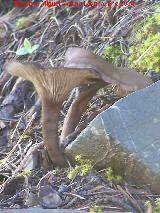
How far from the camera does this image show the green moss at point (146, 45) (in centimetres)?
247

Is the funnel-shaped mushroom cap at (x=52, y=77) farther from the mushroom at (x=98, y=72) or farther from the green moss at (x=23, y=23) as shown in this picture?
the green moss at (x=23, y=23)

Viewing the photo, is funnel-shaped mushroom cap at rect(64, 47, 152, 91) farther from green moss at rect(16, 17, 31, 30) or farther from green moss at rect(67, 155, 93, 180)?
green moss at rect(16, 17, 31, 30)

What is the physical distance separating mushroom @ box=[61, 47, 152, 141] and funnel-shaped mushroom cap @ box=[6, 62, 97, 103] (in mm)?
70

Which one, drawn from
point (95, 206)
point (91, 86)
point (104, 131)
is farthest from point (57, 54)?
point (95, 206)

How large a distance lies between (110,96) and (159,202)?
785 millimetres

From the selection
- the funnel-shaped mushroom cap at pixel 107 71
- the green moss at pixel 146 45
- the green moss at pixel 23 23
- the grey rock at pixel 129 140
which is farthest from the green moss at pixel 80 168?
the green moss at pixel 23 23

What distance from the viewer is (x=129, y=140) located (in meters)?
1.86

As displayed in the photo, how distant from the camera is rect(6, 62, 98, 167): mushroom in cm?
176

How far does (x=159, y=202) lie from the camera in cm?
176

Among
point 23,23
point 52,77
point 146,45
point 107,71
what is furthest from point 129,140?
point 23,23

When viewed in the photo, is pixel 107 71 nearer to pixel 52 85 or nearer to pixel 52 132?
pixel 52 85

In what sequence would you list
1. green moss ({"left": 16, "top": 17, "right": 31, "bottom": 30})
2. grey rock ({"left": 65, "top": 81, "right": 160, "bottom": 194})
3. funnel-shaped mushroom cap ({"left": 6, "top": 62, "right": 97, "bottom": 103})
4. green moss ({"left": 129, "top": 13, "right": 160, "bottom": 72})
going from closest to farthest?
funnel-shaped mushroom cap ({"left": 6, "top": 62, "right": 97, "bottom": 103}), grey rock ({"left": 65, "top": 81, "right": 160, "bottom": 194}), green moss ({"left": 129, "top": 13, "right": 160, "bottom": 72}), green moss ({"left": 16, "top": 17, "right": 31, "bottom": 30})

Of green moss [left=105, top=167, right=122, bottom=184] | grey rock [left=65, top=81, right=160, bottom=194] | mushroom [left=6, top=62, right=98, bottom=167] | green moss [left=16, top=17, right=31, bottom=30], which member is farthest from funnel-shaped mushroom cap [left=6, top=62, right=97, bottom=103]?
green moss [left=16, top=17, right=31, bottom=30]

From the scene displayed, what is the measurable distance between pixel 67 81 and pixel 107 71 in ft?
0.61
